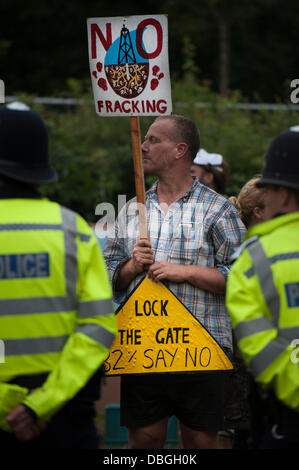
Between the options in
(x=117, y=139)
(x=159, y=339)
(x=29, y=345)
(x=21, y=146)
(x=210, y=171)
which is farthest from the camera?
(x=117, y=139)

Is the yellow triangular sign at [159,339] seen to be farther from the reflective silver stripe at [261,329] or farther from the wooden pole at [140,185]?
the reflective silver stripe at [261,329]

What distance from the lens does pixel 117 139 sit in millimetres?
12820

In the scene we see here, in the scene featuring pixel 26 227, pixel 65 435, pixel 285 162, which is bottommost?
pixel 65 435

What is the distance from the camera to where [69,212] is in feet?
10.1

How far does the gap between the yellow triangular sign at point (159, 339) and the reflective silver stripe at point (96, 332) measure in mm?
1108

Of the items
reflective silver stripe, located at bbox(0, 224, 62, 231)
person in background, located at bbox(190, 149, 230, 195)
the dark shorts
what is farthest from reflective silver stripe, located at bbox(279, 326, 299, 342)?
person in background, located at bbox(190, 149, 230, 195)

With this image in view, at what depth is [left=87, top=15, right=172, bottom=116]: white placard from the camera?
13.8 ft

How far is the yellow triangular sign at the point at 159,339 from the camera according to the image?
408 centimetres

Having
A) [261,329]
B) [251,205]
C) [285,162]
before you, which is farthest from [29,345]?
[251,205]

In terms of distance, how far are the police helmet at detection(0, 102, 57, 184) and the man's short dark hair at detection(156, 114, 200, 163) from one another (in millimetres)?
1486

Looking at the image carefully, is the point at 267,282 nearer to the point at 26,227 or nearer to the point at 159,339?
the point at 26,227

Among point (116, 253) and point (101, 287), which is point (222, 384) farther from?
point (101, 287)

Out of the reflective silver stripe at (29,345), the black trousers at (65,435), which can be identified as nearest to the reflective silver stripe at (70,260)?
the reflective silver stripe at (29,345)

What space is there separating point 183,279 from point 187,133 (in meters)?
0.87
